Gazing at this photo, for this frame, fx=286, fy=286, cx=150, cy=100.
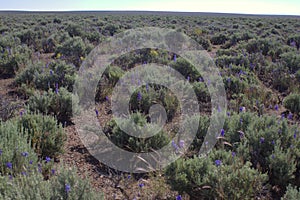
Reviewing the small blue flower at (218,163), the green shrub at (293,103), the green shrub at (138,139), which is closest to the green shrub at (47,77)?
the green shrub at (138,139)

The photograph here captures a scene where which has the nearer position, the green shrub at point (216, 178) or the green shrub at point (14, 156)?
the green shrub at point (216, 178)

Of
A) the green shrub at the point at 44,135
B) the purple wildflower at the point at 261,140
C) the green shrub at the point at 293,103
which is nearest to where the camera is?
the purple wildflower at the point at 261,140

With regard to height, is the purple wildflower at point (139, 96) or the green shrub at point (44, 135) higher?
the purple wildflower at point (139, 96)

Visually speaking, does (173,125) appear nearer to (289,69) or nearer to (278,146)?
(278,146)

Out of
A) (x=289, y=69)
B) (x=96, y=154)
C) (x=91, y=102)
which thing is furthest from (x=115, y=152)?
(x=289, y=69)

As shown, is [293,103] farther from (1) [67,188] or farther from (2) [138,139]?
(1) [67,188]

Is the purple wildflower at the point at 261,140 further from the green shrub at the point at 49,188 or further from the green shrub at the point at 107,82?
the green shrub at the point at 107,82

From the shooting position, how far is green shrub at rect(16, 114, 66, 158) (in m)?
3.36

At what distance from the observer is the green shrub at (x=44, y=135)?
3.36 m

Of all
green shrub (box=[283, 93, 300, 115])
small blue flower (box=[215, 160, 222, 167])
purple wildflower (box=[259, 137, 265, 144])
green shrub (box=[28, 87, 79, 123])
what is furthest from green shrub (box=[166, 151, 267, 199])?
green shrub (box=[283, 93, 300, 115])

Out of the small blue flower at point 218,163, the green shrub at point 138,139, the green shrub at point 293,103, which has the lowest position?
the green shrub at point 138,139

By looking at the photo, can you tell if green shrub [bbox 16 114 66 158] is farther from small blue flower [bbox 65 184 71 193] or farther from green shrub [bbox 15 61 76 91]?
green shrub [bbox 15 61 76 91]

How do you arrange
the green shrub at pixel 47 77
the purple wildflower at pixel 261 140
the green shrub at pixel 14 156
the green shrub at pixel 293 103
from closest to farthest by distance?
the green shrub at pixel 14 156 < the purple wildflower at pixel 261 140 < the green shrub at pixel 293 103 < the green shrub at pixel 47 77

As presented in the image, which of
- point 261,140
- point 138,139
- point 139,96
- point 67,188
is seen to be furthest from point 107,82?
point 67,188
